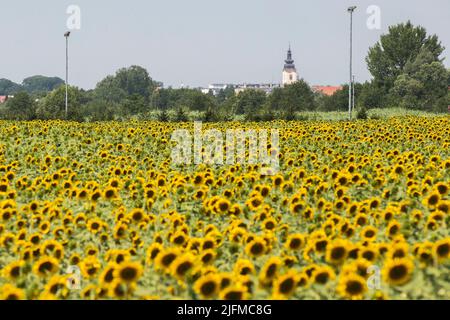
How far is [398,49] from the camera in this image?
89312 millimetres

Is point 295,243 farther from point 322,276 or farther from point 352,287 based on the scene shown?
point 352,287

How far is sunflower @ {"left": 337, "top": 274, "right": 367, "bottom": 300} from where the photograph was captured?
14.3 feet

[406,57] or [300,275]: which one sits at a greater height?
[406,57]

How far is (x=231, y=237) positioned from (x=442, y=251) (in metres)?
1.73

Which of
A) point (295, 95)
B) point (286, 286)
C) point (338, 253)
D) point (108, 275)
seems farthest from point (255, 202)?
point (295, 95)

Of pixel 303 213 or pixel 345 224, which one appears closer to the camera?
pixel 345 224

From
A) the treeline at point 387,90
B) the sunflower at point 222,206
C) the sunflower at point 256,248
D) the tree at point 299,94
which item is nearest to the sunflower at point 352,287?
the sunflower at point 256,248

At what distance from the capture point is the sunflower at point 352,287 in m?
4.36

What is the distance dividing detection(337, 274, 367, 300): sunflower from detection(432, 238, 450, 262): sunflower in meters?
0.82

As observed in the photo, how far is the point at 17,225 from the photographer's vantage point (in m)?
6.79

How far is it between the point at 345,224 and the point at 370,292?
1.21 meters

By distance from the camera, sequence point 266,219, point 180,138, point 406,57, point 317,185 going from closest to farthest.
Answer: point 266,219, point 317,185, point 180,138, point 406,57
